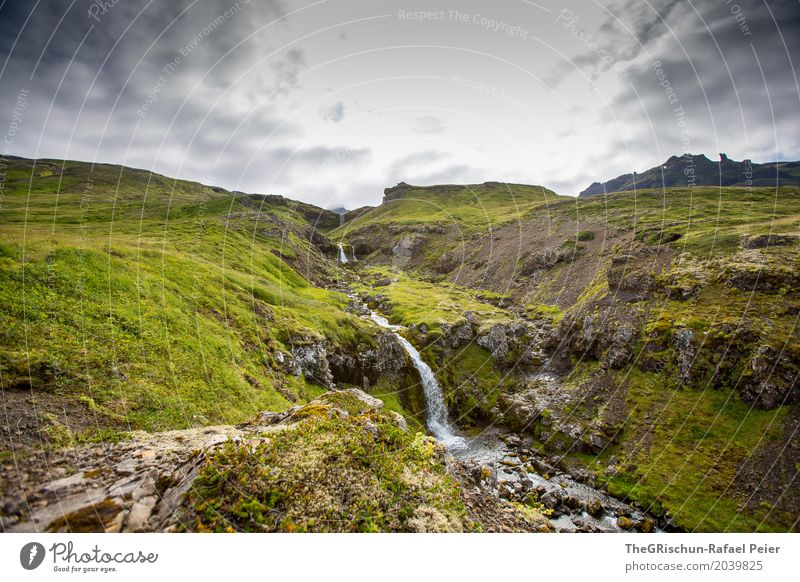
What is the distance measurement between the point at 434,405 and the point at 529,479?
47.1ft

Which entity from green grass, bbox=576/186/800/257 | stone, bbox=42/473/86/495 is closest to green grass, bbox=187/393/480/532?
stone, bbox=42/473/86/495

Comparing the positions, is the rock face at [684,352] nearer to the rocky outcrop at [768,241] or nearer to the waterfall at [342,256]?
the rocky outcrop at [768,241]

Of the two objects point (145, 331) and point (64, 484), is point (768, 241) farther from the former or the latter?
point (145, 331)

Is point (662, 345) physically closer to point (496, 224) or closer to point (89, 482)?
point (89, 482)

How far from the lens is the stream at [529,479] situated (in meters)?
25.8

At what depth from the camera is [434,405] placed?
138 feet

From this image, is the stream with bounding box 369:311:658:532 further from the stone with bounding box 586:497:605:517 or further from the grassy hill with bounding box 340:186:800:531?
the grassy hill with bounding box 340:186:800:531

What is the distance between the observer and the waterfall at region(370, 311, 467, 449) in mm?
38312

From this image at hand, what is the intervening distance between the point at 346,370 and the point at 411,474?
2653 centimetres

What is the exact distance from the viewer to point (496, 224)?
130 metres

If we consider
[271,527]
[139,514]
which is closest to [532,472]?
[271,527]

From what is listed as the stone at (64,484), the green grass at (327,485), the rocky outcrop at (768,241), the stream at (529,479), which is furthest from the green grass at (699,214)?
the stone at (64,484)
